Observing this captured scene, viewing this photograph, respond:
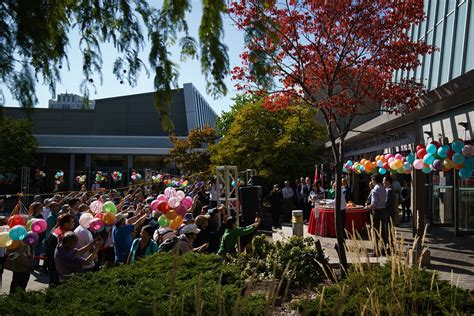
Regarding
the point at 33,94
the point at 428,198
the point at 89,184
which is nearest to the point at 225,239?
the point at 33,94

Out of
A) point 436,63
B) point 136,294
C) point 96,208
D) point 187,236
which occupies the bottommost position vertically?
point 136,294

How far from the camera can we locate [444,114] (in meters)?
14.1

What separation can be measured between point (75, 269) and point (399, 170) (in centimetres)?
940

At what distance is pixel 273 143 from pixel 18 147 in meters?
26.0

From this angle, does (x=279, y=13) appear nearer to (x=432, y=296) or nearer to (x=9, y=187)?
(x=432, y=296)

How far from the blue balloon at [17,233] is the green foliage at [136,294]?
219 centimetres

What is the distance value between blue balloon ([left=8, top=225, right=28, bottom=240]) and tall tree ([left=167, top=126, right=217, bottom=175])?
27.8m

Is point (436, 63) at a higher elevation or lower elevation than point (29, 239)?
higher

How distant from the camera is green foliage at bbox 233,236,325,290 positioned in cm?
784

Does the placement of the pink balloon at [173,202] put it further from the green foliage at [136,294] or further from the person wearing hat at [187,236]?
the green foliage at [136,294]

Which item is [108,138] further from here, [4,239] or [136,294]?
[136,294]

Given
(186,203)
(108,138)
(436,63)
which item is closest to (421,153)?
(436,63)

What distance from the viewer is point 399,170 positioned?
42.1 ft

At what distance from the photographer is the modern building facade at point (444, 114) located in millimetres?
11070
